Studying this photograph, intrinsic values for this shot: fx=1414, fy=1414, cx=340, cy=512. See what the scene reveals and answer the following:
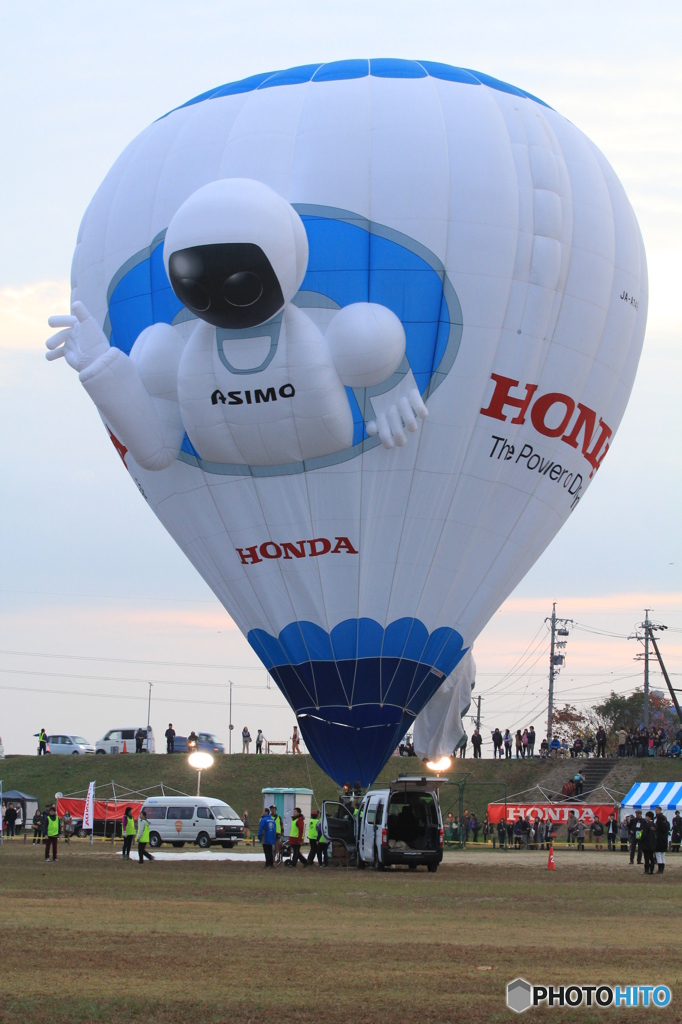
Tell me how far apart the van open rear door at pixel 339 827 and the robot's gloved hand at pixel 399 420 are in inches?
225

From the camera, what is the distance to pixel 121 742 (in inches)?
1833

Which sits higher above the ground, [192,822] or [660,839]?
[660,839]

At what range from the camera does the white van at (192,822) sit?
32344 mm

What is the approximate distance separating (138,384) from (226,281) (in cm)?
254

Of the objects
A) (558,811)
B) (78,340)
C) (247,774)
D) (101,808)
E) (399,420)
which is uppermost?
(78,340)

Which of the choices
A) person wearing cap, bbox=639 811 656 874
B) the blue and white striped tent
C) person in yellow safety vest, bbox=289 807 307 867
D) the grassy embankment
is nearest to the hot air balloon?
person in yellow safety vest, bbox=289 807 307 867

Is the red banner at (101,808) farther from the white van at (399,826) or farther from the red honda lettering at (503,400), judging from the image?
the red honda lettering at (503,400)

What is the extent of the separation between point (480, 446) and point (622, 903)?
7.49 meters

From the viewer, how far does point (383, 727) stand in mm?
20250

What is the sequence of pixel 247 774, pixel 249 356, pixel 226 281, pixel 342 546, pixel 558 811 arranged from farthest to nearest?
pixel 247 774 → pixel 558 811 → pixel 342 546 → pixel 249 356 → pixel 226 281

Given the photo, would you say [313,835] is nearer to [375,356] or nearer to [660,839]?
[660,839]

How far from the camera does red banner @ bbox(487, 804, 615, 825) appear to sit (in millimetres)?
34125

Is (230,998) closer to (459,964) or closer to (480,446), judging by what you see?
(459,964)

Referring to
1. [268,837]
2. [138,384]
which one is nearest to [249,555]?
[138,384]
